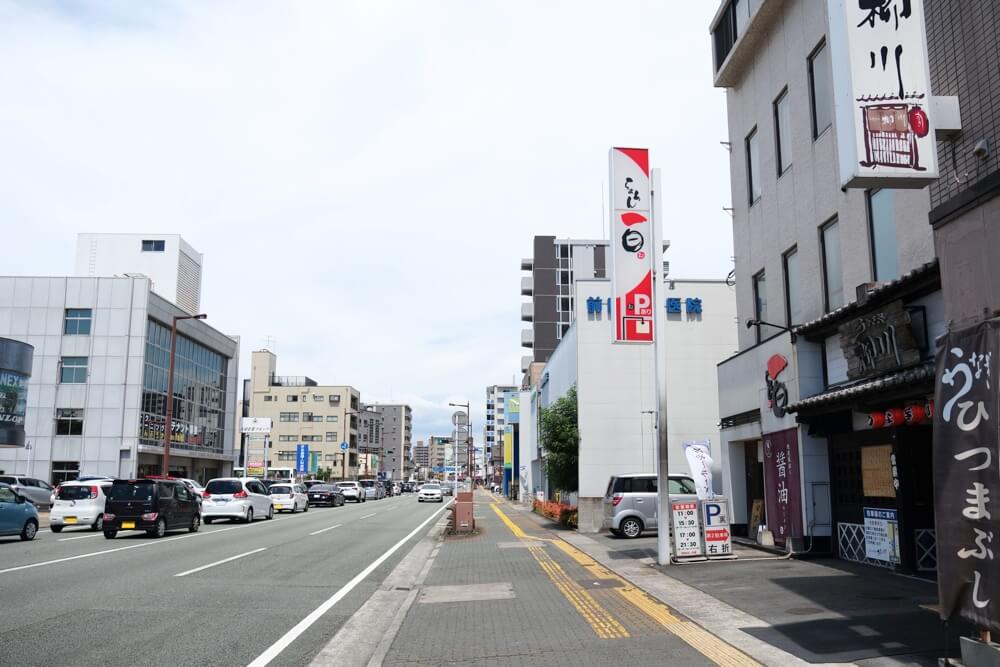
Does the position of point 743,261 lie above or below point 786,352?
above

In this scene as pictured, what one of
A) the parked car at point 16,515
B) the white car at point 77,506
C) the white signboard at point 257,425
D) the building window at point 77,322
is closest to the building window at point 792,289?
the parked car at point 16,515

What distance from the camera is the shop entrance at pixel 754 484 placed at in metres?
18.1

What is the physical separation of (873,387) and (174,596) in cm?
1119

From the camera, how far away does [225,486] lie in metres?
31.5

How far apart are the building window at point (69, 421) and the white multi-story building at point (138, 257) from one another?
22688 mm

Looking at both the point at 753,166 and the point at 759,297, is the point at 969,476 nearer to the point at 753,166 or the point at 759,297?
the point at 759,297

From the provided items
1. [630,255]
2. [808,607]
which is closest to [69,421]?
[630,255]

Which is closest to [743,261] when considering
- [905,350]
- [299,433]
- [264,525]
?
[905,350]

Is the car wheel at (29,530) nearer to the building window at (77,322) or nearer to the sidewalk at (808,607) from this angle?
the sidewalk at (808,607)

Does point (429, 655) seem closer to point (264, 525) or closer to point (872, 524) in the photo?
point (872, 524)

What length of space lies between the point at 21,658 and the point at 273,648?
2406 mm

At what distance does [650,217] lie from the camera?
16.1 m

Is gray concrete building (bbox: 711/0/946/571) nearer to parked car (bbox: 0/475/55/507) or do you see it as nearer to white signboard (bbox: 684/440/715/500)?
white signboard (bbox: 684/440/715/500)

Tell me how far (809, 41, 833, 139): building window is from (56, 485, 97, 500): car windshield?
24.6 m
